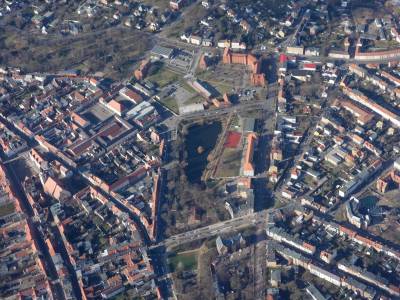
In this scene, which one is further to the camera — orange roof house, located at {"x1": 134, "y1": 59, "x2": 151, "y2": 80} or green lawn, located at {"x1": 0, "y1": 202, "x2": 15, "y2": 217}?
orange roof house, located at {"x1": 134, "y1": 59, "x2": 151, "y2": 80}

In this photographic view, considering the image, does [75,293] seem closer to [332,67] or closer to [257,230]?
[257,230]

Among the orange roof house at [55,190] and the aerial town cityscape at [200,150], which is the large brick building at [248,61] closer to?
the aerial town cityscape at [200,150]

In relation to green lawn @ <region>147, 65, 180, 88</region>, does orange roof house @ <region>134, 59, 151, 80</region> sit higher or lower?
higher

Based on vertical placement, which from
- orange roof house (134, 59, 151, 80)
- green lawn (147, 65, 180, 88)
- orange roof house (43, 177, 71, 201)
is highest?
orange roof house (134, 59, 151, 80)

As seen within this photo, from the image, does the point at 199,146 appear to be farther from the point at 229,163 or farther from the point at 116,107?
the point at 116,107

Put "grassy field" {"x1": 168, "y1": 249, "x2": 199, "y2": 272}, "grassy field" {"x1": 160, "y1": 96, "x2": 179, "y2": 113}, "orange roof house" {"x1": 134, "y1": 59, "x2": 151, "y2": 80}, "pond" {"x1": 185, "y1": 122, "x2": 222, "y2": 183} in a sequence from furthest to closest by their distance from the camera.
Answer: "orange roof house" {"x1": 134, "y1": 59, "x2": 151, "y2": 80}
"grassy field" {"x1": 160, "y1": 96, "x2": 179, "y2": 113}
"pond" {"x1": 185, "y1": 122, "x2": 222, "y2": 183}
"grassy field" {"x1": 168, "y1": 249, "x2": 199, "y2": 272}

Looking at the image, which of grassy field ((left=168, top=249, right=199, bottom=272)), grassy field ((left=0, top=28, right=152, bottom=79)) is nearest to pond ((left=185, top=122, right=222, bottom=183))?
grassy field ((left=168, top=249, right=199, bottom=272))

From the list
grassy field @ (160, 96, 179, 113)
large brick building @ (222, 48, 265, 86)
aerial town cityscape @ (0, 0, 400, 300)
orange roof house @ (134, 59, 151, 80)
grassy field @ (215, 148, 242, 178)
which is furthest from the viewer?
orange roof house @ (134, 59, 151, 80)

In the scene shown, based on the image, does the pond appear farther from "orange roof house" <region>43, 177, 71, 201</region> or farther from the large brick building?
"orange roof house" <region>43, 177, 71, 201</region>

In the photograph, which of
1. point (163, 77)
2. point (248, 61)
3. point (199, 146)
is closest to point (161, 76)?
point (163, 77)
